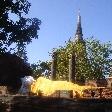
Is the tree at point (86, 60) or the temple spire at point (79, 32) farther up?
the temple spire at point (79, 32)

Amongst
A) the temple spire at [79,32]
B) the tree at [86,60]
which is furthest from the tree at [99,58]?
the temple spire at [79,32]

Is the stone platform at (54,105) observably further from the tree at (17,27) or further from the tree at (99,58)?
the tree at (99,58)

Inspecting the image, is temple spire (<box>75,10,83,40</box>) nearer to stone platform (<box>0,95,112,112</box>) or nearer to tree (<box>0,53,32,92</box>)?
tree (<box>0,53,32,92</box>)

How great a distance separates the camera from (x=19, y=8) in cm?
1555

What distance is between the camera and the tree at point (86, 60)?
4469 centimetres

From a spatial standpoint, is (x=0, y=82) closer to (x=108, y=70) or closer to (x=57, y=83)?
(x=57, y=83)

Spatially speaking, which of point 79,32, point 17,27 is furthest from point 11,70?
point 79,32

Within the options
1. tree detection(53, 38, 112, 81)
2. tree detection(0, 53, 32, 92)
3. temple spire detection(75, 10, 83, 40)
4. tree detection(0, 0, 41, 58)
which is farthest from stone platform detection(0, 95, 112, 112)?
temple spire detection(75, 10, 83, 40)

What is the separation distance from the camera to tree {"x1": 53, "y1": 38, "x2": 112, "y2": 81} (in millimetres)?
44688

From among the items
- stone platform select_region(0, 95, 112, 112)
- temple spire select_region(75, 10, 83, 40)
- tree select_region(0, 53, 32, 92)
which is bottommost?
stone platform select_region(0, 95, 112, 112)

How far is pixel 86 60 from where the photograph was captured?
45969mm

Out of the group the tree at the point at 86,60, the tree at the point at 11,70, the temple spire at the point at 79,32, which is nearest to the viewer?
the tree at the point at 11,70

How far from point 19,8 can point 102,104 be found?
327 inches

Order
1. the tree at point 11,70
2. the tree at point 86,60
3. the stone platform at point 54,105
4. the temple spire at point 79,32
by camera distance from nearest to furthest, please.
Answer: the stone platform at point 54,105
the tree at point 11,70
the tree at point 86,60
the temple spire at point 79,32
